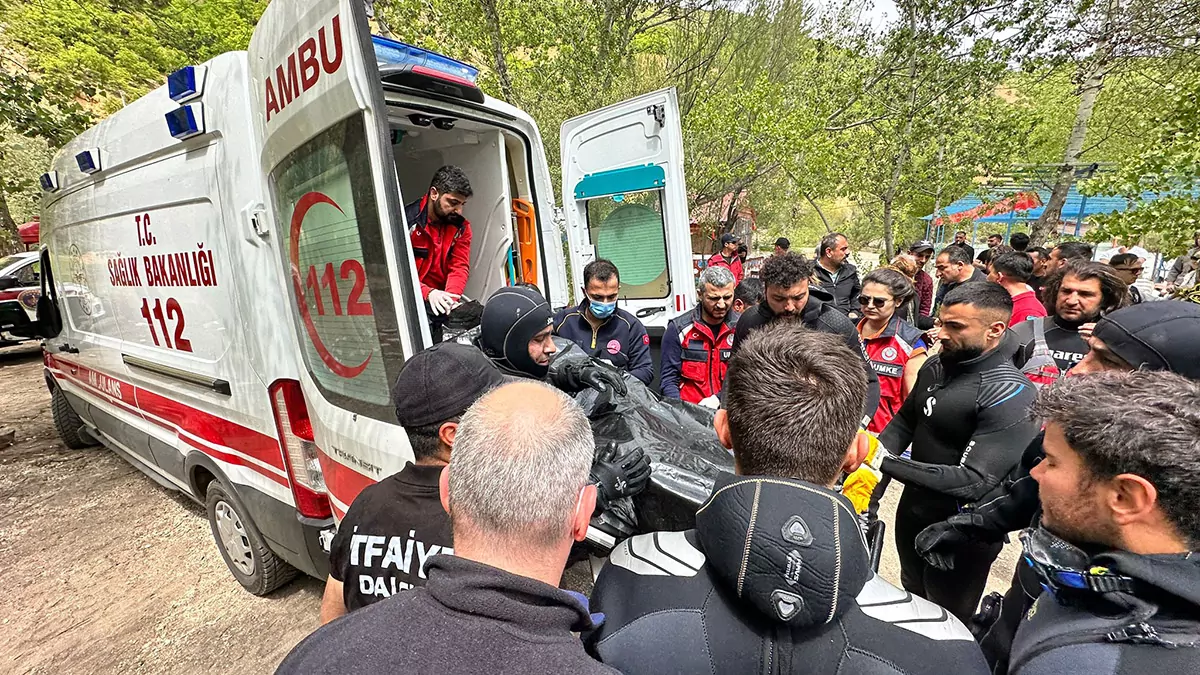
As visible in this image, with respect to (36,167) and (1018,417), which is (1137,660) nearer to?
(1018,417)

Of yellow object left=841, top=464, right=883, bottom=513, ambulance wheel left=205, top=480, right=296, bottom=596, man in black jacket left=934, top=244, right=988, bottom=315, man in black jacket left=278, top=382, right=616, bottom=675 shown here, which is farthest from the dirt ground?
man in black jacket left=934, top=244, right=988, bottom=315

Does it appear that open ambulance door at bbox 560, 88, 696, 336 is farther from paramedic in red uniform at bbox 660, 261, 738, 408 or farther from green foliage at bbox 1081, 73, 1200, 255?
green foliage at bbox 1081, 73, 1200, 255

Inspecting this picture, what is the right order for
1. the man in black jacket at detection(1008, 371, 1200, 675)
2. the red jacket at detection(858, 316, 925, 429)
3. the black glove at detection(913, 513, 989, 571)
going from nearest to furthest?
the man in black jacket at detection(1008, 371, 1200, 675) < the black glove at detection(913, 513, 989, 571) < the red jacket at detection(858, 316, 925, 429)

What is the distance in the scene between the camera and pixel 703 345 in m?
3.09

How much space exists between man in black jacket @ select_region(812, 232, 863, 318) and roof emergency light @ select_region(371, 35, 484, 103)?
3801 millimetres

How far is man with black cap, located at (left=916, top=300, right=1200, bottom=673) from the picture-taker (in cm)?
134

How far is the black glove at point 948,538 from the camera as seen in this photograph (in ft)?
5.66

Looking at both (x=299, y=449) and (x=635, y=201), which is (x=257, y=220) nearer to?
(x=299, y=449)

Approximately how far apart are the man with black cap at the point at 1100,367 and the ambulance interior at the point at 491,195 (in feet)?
9.13

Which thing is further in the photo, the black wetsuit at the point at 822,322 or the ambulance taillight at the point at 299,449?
A: the black wetsuit at the point at 822,322

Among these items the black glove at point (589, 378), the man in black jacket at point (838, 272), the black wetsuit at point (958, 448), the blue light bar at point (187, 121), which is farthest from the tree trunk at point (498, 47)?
the black wetsuit at point (958, 448)

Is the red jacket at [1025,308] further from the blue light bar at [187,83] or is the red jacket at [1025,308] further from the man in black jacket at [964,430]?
the blue light bar at [187,83]

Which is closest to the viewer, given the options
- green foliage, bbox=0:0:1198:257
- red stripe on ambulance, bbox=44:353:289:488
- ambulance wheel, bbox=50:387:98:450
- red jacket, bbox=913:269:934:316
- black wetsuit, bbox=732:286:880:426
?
red stripe on ambulance, bbox=44:353:289:488

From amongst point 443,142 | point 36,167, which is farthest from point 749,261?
point 36,167
